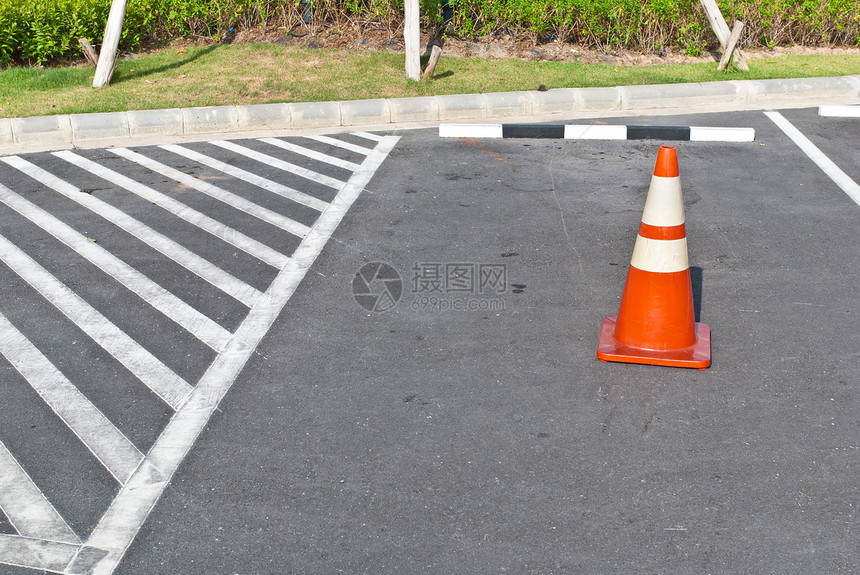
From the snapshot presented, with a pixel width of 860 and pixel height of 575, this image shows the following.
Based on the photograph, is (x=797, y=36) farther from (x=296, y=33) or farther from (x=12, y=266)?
(x=12, y=266)

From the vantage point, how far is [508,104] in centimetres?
954

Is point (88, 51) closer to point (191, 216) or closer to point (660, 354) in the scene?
point (191, 216)

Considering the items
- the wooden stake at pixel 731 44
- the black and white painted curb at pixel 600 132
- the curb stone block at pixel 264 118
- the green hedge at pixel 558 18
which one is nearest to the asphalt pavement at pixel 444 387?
the black and white painted curb at pixel 600 132

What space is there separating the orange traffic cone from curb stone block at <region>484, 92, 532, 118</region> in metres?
5.51

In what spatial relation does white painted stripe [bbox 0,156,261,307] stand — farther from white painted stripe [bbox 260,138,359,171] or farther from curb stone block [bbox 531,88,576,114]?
curb stone block [bbox 531,88,576,114]

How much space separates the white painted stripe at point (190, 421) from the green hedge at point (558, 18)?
6774 millimetres

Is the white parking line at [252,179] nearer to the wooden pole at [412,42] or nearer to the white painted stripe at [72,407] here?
the white painted stripe at [72,407]

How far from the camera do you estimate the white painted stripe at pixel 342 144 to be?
8117 millimetres

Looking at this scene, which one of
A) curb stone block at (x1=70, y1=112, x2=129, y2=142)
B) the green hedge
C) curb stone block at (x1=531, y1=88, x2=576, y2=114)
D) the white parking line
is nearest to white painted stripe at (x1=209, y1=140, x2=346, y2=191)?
the white parking line

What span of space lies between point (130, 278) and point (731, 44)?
8395mm

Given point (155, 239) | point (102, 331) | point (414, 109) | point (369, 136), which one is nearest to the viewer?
point (102, 331)

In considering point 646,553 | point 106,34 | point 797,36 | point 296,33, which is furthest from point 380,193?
point 797,36

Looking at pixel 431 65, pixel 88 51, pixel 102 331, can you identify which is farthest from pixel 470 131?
pixel 88 51

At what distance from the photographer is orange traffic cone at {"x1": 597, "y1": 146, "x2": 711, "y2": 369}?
4.15 metres
